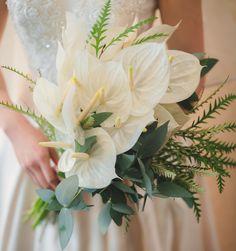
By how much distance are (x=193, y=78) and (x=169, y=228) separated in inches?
15.1

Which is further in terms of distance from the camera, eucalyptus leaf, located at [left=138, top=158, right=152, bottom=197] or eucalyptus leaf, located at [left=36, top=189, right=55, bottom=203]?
eucalyptus leaf, located at [left=36, top=189, right=55, bottom=203]

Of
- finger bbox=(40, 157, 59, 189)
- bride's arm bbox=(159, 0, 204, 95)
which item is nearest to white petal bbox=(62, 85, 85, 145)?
finger bbox=(40, 157, 59, 189)

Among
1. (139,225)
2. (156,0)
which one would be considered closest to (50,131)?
(139,225)

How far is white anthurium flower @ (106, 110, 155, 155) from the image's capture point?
0.39m

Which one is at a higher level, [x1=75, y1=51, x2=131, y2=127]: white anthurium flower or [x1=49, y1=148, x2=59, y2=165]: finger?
[x1=75, y1=51, x2=131, y2=127]: white anthurium flower

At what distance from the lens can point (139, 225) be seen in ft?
2.16

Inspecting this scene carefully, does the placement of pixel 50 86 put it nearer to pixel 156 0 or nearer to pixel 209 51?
pixel 156 0

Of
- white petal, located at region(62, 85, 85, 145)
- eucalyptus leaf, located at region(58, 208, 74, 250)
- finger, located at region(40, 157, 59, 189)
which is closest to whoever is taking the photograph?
white petal, located at region(62, 85, 85, 145)

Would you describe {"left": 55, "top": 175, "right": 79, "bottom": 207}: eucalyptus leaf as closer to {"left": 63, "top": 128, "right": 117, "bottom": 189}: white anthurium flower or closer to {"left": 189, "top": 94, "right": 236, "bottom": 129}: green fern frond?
{"left": 63, "top": 128, "right": 117, "bottom": 189}: white anthurium flower

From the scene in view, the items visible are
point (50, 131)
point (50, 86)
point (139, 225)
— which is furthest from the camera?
point (139, 225)

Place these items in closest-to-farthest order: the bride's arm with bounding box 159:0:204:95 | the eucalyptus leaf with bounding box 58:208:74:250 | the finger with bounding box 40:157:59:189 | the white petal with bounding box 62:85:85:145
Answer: the white petal with bounding box 62:85:85:145
the eucalyptus leaf with bounding box 58:208:74:250
the finger with bounding box 40:157:59:189
the bride's arm with bounding box 159:0:204:95

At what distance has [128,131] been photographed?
0.40 meters

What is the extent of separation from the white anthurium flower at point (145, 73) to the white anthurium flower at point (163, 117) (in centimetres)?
4

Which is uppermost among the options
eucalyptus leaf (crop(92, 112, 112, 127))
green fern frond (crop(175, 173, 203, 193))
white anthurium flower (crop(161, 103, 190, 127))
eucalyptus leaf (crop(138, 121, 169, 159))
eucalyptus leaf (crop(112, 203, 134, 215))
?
eucalyptus leaf (crop(92, 112, 112, 127))
